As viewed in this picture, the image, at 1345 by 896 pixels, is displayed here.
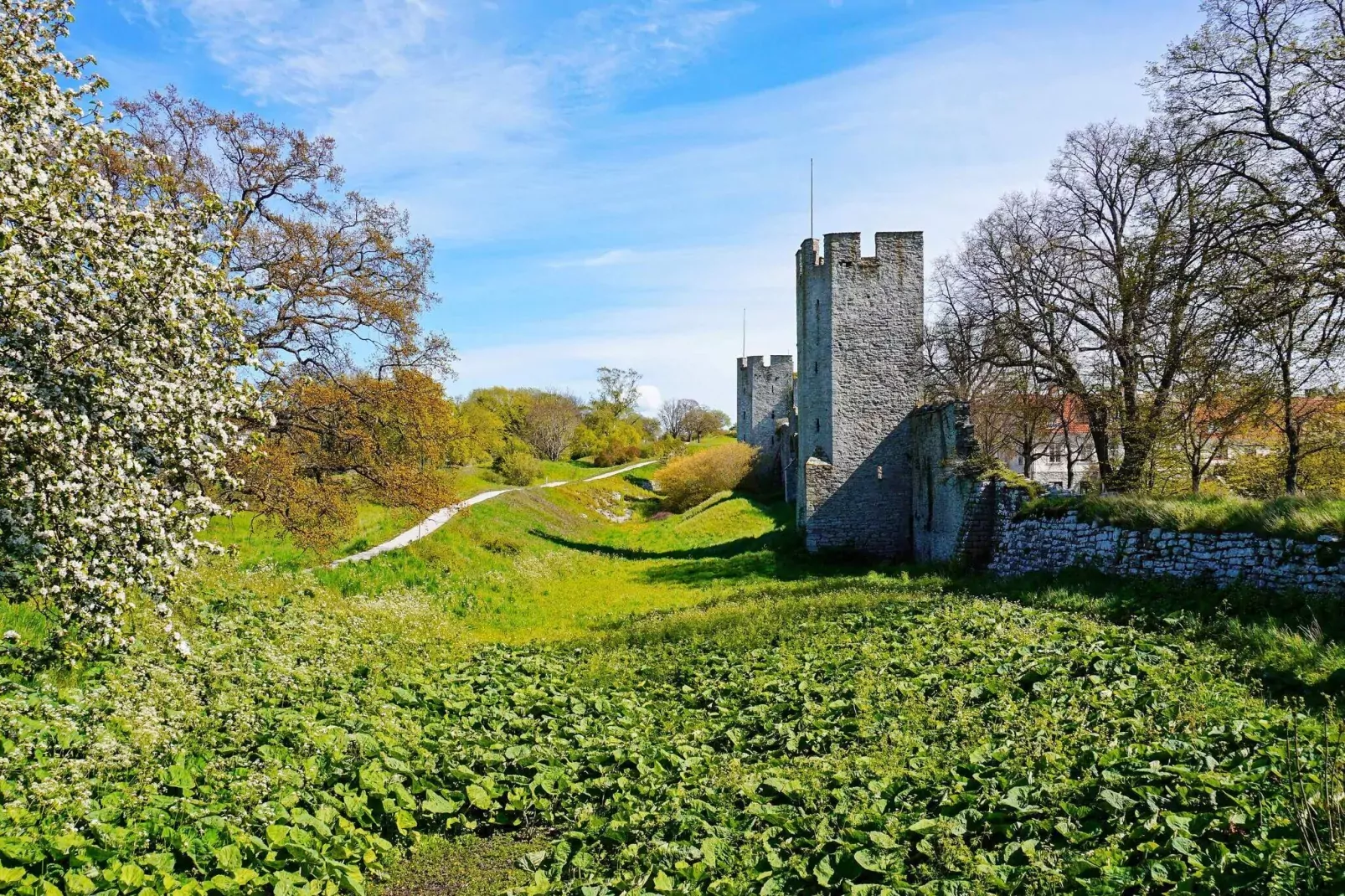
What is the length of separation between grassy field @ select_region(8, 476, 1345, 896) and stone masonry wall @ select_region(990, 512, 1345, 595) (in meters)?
0.49

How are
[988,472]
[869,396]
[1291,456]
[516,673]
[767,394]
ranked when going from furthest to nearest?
[767,394], [869,396], [988,472], [1291,456], [516,673]

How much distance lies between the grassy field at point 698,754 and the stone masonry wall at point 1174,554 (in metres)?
0.49

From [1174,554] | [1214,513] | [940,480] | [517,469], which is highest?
[517,469]

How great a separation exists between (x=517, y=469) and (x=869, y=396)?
97.1 feet

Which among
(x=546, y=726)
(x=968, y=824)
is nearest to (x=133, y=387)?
(x=546, y=726)

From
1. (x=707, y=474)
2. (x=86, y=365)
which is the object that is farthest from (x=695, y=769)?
(x=707, y=474)

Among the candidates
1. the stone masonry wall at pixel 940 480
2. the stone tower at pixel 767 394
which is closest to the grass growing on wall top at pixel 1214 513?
the stone masonry wall at pixel 940 480

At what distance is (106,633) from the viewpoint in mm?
6605

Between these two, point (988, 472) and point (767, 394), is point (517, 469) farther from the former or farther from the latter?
point (988, 472)

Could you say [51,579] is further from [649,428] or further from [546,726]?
[649,428]

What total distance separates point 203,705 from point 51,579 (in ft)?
6.61

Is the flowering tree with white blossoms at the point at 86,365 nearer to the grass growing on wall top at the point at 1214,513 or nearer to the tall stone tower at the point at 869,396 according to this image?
the grass growing on wall top at the point at 1214,513

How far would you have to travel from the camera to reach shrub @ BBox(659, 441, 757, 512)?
41.8 metres

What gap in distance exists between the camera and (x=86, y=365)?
6207 millimetres
